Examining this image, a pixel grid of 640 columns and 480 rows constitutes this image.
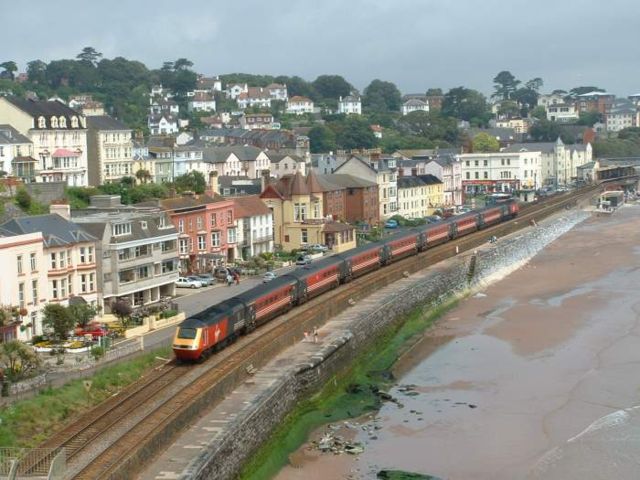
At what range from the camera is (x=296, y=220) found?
74.2 meters

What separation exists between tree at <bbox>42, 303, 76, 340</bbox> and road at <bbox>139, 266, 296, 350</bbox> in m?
2.96

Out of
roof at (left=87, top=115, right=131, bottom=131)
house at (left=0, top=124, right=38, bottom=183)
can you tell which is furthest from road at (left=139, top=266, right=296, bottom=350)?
roof at (left=87, top=115, right=131, bottom=131)

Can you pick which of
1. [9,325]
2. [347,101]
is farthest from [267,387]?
[347,101]

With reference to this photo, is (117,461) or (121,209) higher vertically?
(121,209)

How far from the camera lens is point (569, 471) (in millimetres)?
30578

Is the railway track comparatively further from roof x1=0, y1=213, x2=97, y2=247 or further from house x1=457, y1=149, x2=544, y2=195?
house x1=457, y1=149, x2=544, y2=195

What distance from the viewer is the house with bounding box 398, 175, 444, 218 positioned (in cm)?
9594

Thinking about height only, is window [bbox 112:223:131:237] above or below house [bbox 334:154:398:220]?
below

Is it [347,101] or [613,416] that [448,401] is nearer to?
[613,416]

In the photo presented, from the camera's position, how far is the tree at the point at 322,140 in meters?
137

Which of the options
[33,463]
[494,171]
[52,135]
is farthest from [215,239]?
[494,171]

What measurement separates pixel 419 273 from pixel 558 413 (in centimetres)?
2376

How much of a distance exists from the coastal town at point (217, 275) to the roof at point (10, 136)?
13.0 inches

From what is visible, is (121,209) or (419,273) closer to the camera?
(121,209)
